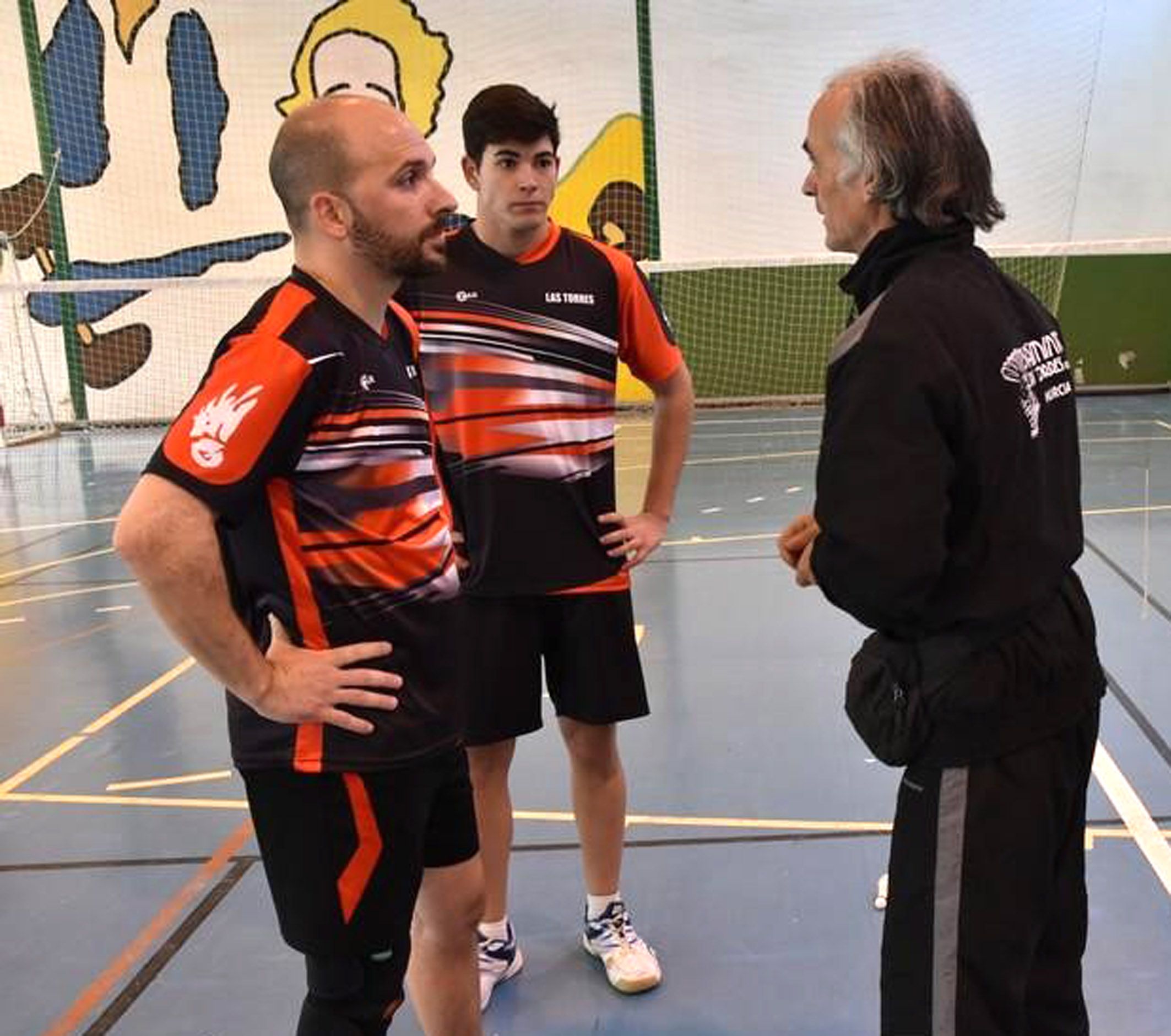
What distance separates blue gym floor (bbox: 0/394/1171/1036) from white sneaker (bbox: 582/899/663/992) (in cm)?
3

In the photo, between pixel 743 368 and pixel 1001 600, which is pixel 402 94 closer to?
pixel 743 368

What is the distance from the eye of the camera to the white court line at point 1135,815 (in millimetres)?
2736

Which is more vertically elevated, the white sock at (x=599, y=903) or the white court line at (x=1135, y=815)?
the white sock at (x=599, y=903)

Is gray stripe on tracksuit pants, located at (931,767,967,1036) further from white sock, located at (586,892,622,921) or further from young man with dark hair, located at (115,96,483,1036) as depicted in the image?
white sock, located at (586,892,622,921)

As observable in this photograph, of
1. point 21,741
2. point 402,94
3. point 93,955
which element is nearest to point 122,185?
point 402,94

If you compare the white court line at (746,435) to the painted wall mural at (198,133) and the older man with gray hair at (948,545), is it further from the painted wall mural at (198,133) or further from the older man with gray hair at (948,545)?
the older man with gray hair at (948,545)

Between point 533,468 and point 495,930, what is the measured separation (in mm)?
1061

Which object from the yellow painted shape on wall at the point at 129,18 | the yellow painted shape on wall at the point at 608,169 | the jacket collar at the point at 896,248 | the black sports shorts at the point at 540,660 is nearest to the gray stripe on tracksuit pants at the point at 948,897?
the jacket collar at the point at 896,248

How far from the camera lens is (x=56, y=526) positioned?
7.80m

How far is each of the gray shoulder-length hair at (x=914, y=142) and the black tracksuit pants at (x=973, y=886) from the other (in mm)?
752

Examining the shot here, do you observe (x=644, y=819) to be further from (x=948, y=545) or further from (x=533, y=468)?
(x=948, y=545)

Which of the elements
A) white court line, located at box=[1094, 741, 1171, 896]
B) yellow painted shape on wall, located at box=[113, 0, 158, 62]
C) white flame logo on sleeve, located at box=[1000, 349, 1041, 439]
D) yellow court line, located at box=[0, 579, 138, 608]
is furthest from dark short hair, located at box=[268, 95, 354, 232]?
yellow painted shape on wall, located at box=[113, 0, 158, 62]

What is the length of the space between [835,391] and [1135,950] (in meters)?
1.72

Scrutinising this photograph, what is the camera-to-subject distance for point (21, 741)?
395 centimetres
